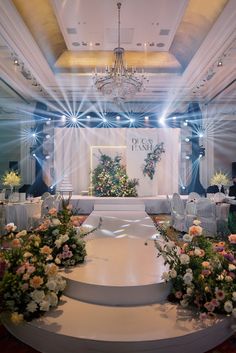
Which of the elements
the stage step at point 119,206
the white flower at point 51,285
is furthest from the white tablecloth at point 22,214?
the white flower at point 51,285

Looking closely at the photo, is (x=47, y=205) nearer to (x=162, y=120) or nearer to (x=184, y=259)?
(x=184, y=259)

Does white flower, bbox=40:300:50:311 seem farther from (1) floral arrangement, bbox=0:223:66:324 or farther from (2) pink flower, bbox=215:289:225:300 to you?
(2) pink flower, bbox=215:289:225:300

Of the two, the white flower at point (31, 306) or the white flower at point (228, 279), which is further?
the white flower at point (228, 279)

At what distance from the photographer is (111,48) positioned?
23.3 ft

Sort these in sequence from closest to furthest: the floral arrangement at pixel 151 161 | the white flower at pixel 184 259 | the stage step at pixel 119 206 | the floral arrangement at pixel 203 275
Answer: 1. the floral arrangement at pixel 203 275
2. the white flower at pixel 184 259
3. the stage step at pixel 119 206
4. the floral arrangement at pixel 151 161

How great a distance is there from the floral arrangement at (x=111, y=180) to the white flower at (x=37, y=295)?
7524 millimetres

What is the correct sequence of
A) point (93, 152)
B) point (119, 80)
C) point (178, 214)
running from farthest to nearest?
point (93, 152), point (178, 214), point (119, 80)

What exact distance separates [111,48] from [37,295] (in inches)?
251

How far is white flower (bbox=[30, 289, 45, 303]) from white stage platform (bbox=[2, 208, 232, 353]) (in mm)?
191

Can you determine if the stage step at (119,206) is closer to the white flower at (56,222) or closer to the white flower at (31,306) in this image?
the white flower at (56,222)

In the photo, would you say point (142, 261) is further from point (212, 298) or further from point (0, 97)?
point (0, 97)

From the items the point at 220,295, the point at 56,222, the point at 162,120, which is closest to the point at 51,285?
the point at 56,222

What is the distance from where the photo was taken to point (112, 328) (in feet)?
7.71

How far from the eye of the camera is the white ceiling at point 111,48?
17.1 ft
